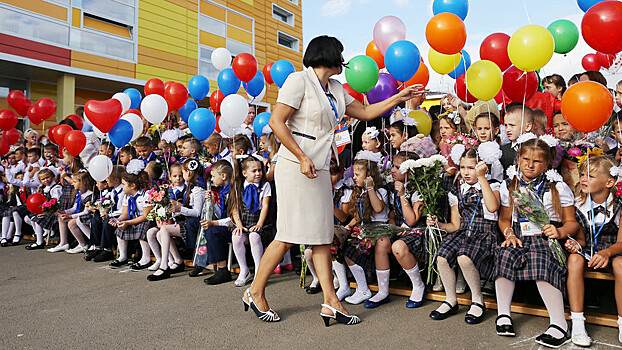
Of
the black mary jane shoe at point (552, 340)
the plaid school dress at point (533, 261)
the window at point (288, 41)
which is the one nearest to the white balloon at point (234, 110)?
the plaid school dress at point (533, 261)

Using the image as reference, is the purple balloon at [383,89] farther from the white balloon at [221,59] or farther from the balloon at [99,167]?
the white balloon at [221,59]

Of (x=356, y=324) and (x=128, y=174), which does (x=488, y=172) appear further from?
(x=128, y=174)

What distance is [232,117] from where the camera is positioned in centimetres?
482

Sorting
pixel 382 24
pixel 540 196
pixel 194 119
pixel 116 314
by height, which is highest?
pixel 382 24

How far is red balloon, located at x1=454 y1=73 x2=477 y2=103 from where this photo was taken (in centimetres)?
457

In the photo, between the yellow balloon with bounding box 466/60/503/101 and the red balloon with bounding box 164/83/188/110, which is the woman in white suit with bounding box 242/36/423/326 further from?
the red balloon with bounding box 164/83/188/110

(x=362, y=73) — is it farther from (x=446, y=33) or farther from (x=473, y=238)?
(x=473, y=238)

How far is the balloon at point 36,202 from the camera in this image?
6.03 m

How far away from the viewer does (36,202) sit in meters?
6.04

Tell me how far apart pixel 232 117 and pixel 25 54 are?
886 centimetres

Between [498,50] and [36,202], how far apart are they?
20.3 ft

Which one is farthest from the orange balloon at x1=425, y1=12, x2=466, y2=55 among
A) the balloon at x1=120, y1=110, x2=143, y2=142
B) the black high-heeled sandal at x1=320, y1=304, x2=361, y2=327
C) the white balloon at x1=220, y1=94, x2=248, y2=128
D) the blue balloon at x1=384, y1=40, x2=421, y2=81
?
the balloon at x1=120, y1=110, x2=143, y2=142

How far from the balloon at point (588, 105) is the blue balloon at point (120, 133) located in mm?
4507

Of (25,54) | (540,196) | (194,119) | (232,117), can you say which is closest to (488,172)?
(540,196)
